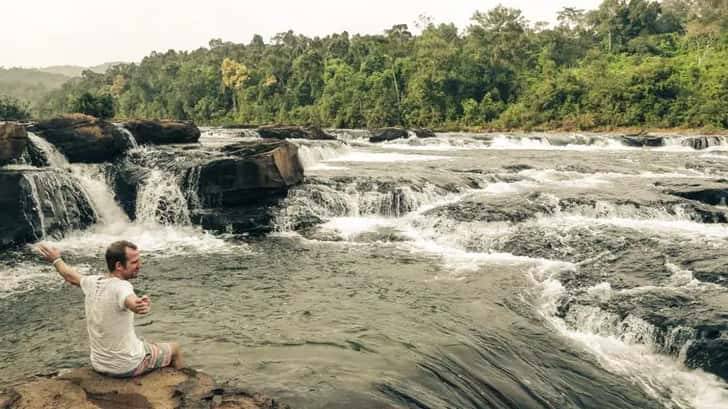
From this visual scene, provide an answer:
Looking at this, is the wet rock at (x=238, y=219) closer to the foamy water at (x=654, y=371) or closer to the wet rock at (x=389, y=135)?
the foamy water at (x=654, y=371)

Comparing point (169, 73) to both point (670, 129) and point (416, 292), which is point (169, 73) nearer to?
point (670, 129)

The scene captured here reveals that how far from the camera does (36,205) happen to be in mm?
13836

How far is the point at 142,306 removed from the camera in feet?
13.2

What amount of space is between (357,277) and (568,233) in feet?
19.4

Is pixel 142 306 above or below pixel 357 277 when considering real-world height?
above

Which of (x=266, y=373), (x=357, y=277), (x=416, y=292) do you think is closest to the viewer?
(x=266, y=373)

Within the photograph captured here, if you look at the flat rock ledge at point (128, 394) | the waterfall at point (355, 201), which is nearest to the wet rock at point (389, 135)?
the waterfall at point (355, 201)

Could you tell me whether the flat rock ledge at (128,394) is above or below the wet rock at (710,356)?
above

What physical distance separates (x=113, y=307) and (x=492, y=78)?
5738 centimetres

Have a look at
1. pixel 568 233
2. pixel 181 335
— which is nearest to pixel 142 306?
pixel 181 335

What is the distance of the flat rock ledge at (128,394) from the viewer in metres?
4.11

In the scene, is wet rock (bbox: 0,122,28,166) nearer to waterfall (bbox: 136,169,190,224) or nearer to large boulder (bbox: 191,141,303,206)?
waterfall (bbox: 136,169,190,224)

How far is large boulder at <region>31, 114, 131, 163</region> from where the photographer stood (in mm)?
16203

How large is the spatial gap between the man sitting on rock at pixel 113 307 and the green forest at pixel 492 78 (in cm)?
2300
